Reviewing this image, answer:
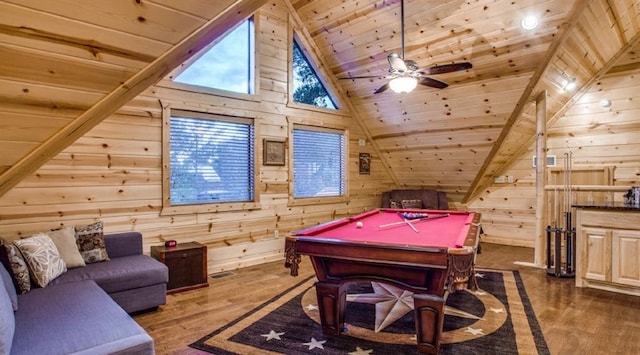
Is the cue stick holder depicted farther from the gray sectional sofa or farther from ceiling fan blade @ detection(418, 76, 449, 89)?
the gray sectional sofa

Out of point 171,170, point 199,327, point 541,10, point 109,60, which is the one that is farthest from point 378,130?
point 109,60

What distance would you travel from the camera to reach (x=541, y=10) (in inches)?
146

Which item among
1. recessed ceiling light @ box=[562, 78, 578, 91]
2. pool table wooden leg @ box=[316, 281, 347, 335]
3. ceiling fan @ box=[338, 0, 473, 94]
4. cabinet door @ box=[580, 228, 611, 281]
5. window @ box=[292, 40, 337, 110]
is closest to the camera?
pool table wooden leg @ box=[316, 281, 347, 335]

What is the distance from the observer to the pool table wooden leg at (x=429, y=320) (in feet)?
8.07

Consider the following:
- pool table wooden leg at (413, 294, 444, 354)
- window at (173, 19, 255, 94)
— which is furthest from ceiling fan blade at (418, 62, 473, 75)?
window at (173, 19, 255, 94)

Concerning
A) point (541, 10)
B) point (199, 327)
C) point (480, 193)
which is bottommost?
point (199, 327)

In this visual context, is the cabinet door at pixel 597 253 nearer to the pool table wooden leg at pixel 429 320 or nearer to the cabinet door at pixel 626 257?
the cabinet door at pixel 626 257

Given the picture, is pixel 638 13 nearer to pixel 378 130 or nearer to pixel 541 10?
pixel 541 10

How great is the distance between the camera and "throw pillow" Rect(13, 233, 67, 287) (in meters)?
2.87

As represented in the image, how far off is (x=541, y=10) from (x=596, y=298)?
298cm

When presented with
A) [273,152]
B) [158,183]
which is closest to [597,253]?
[273,152]

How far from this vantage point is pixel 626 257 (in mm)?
3777

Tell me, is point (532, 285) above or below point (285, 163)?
below

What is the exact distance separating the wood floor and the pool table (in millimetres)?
940
